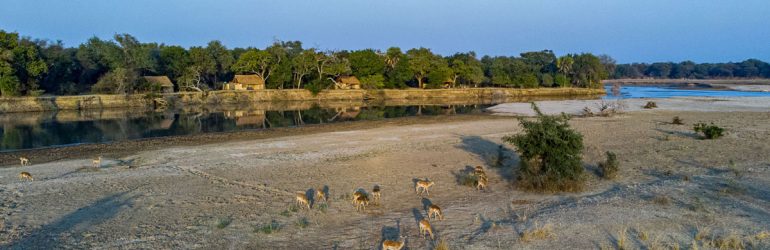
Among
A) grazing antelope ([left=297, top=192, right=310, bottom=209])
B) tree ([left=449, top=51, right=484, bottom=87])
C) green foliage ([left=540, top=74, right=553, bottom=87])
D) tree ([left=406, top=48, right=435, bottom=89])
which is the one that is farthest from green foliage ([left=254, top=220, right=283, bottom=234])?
green foliage ([left=540, top=74, right=553, bottom=87])

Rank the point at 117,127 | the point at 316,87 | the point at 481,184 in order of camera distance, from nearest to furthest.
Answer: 1. the point at 481,184
2. the point at 117,127
3. the point at 316,87

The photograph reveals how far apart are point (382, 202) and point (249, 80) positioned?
239ft

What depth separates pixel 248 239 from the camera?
11.0 metres

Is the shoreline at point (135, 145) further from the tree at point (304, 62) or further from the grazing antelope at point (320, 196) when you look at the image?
the tree at point (304, 62)

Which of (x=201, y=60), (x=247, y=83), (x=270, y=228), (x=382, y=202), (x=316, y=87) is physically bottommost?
(x=382, y=202)

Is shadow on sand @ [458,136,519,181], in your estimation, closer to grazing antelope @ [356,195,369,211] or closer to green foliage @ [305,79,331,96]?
grazing antelope @ [356,195,369,211]

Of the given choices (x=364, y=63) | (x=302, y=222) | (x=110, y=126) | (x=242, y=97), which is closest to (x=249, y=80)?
(x=242, y=97)

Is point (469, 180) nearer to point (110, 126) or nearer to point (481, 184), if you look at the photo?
point (481, 184)

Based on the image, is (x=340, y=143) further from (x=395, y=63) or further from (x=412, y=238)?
(x=395, y=63)

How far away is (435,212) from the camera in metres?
12.1

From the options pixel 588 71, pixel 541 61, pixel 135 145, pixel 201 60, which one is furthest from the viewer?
pixel 541 61

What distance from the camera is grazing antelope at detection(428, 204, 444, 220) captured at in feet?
39.6

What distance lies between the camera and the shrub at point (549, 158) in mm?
15078

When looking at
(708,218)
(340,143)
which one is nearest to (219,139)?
(340,143)
